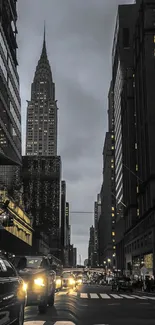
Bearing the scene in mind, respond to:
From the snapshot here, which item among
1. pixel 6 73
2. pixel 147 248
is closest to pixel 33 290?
pixel 6 73

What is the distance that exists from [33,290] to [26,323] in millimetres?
3115

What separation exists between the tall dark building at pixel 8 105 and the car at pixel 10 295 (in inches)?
2099

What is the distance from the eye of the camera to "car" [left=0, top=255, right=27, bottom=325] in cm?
621

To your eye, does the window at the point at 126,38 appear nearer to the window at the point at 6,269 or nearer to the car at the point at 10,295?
the window at the point at 6,269

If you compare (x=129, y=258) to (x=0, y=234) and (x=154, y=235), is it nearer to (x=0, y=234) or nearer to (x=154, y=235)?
(x=154, y=235)

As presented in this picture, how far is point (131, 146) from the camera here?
108 metres

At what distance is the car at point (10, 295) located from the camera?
621cm

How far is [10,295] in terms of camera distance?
6660mm

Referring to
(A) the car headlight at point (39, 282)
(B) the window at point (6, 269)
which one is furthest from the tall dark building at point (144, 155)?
(B) the window at point (6, 269)

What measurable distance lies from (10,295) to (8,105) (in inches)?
2426

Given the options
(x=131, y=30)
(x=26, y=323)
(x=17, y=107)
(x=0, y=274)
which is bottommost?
(x=26, y=323)

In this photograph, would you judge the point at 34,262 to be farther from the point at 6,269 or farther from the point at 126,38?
the point at 126,38

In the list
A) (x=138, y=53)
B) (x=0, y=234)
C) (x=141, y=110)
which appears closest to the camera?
(x=0, y=234)

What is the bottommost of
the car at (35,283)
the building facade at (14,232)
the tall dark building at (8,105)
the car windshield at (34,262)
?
the car at (35,283)
